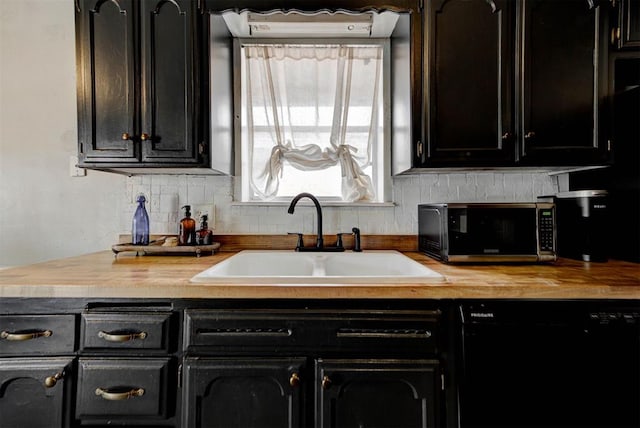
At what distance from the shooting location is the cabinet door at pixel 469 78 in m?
1.46

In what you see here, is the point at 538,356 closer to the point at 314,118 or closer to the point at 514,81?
the point at 514,81

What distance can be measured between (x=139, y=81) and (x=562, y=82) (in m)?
1.86

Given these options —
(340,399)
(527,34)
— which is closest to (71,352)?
(340,399)

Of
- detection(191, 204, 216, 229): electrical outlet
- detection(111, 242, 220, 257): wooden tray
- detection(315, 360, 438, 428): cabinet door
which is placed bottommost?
detection(315, 360, 438, 428): cabinet door

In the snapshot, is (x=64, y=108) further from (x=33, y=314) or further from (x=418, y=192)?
(x=418, y=192)

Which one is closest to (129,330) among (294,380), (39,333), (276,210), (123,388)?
(123,388)

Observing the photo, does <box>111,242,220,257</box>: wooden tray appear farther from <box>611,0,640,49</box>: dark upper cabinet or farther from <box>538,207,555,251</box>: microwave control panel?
<box>611,0,640,49</box>: dark upper cabinet

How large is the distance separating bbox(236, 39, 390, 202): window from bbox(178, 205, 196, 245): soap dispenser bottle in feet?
1.11

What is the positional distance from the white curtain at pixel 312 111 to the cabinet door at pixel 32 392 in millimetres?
1203

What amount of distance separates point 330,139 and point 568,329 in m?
1.42

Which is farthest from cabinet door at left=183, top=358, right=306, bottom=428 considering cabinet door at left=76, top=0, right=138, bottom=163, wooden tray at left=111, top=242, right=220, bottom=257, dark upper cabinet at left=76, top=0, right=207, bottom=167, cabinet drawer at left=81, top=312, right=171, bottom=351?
cabinet door at left=76, top=0, right=138, bottom=163

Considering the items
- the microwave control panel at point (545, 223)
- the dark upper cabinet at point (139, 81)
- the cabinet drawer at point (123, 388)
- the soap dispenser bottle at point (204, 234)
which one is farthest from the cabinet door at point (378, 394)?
the dark upper cabinet at point (139, 81)

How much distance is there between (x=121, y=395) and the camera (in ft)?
3.54

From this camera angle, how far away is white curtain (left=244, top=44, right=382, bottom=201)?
1.96m
